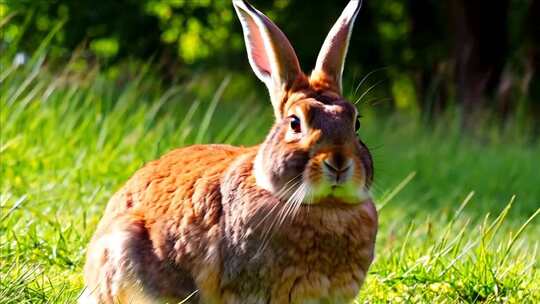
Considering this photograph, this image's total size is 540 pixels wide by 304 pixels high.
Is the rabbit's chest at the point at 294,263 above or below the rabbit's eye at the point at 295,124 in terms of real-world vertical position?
below

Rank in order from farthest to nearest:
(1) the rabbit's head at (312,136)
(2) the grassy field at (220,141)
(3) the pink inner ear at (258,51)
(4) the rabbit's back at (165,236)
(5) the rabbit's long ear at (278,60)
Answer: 1. (2) the grassy field at (220,141)
2. (3) the pink inner ear at (258,51)
3. (5) the rabbit's long ear at (278,60)
4. (4) the rabbit's back at (165,236)
5. (1) the rabbit's head at (312,136)

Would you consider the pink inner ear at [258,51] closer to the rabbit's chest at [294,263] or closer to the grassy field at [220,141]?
the rabbit's chest at [294,263]

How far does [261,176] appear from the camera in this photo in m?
4.61

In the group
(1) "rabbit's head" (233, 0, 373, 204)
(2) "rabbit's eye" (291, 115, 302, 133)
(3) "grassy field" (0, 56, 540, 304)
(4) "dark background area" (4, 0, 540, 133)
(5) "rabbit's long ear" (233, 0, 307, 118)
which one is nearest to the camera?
(1) "rabbit's head" (233, 0, 373, 204)

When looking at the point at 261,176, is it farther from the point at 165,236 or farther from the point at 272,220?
the point at 165,236

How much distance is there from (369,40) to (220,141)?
11.3m

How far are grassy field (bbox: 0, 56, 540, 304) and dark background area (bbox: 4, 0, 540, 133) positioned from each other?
41.2 inches

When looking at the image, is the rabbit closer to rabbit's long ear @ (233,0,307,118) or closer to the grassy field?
rabbit's long ear @ (233,0,307,118)

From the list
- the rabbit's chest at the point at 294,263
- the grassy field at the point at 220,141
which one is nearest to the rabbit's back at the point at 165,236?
the rabbit's chest at the point at 294,263

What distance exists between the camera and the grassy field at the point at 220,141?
18.1 feet

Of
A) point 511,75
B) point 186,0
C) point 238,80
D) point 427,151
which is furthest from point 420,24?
point 427,151

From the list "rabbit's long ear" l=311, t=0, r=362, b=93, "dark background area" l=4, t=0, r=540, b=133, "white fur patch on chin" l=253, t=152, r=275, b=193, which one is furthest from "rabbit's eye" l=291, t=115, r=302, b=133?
"dark background area" l=4, t=0, r=540, b=133

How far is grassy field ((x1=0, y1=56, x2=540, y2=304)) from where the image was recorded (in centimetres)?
552

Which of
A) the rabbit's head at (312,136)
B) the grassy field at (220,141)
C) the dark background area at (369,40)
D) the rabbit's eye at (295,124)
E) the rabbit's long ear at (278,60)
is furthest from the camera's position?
A: the dark background area at (369,40)
